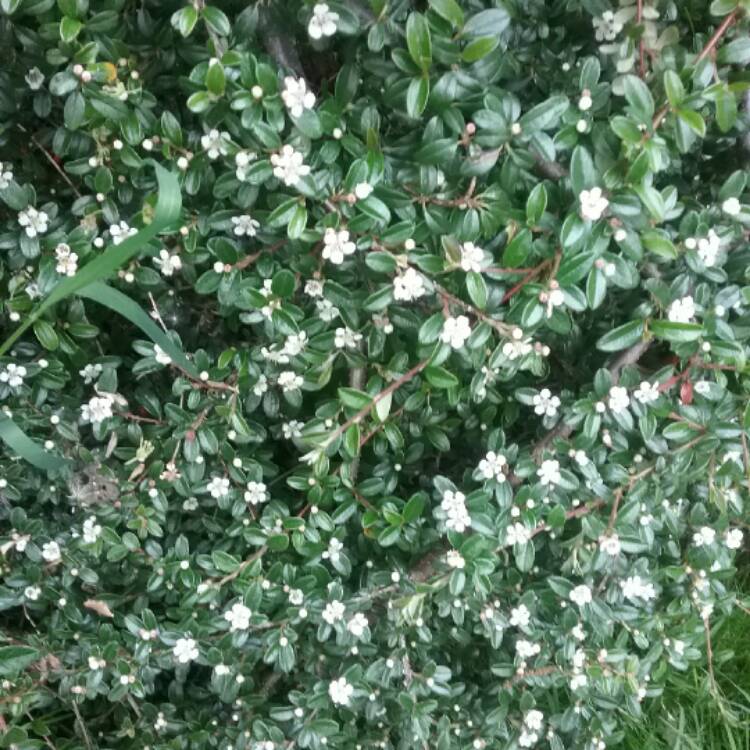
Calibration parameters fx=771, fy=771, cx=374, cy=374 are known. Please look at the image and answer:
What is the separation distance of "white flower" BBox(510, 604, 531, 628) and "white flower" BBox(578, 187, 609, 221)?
672mm

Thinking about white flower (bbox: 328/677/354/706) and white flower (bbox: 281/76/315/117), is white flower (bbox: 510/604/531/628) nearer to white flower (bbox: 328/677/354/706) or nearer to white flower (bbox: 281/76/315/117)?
white flower (bbox: 328/677/354/706)

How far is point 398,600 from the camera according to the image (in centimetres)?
123

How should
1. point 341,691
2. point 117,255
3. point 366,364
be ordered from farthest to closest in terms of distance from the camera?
point 341,691
point 366,364
point 117,255

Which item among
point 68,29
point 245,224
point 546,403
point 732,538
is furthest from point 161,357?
point 732,538

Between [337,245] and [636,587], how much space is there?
2.48ft

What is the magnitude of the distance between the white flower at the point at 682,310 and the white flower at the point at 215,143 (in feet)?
2.02

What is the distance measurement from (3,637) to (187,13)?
1.04m

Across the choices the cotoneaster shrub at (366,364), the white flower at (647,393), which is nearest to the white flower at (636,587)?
the cotoneaster shrub at (366,364)

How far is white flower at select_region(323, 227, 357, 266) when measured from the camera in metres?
0.96

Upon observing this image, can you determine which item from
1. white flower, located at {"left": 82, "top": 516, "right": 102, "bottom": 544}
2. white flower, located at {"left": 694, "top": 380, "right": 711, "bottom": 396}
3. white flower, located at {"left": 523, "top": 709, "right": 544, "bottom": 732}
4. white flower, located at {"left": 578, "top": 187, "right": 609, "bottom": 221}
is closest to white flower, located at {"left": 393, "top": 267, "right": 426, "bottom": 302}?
white flower, located at {"left": 578, "top": 187, "right": 609, "bottom": 221}

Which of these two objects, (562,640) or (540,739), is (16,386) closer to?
(562,640)

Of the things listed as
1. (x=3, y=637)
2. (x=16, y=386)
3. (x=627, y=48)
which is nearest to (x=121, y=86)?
(x=16, y=386)

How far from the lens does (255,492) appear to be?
1.25 meters

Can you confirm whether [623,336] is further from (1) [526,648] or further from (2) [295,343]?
(1) [526,648]
